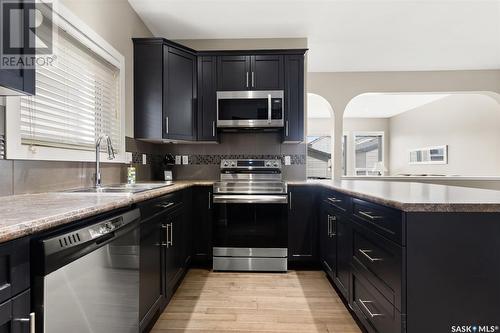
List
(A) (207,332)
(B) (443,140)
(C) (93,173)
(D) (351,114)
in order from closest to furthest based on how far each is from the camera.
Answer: (A) (207,332), (C) (93,173), (B) (443,140), (D) (351,114)

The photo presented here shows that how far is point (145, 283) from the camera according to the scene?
Answer: 1620 millimetres

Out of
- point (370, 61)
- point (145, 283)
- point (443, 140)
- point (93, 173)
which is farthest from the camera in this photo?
point (443, 140)

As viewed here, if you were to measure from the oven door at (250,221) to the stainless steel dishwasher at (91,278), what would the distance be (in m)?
1.33

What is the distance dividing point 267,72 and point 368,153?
23.6ft

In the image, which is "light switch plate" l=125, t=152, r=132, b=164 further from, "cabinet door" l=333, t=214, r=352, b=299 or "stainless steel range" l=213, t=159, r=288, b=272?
"cabinet door" l=333, t=214, r=352, b=299

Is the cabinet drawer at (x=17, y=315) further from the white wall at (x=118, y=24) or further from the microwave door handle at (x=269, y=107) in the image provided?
the microwave door handle at (x=269, y=107)

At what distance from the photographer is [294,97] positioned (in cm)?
309

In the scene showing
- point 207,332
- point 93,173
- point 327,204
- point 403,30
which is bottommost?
point 207,332

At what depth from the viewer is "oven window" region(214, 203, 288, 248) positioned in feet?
8.97

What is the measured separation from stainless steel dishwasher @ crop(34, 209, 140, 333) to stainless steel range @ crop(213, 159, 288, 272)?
1.33m

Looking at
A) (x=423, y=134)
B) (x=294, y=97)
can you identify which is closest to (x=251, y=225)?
(x=294, y=97)

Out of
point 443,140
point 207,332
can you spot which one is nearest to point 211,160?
point 207,332

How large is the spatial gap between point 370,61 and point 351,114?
4.26 metres

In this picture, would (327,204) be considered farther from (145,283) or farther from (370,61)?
(370,61)
